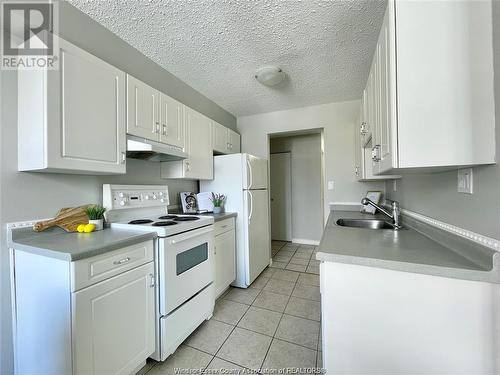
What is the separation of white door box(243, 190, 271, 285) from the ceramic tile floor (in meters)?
0.22

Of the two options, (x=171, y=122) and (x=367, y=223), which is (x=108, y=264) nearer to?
(x=171, y=122)

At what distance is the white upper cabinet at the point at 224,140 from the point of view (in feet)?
8.86

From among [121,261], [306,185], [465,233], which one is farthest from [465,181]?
[306,185]

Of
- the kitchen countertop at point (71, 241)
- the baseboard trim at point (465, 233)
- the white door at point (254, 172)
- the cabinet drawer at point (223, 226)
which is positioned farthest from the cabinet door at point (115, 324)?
the baseboard trim at point (465, 233)

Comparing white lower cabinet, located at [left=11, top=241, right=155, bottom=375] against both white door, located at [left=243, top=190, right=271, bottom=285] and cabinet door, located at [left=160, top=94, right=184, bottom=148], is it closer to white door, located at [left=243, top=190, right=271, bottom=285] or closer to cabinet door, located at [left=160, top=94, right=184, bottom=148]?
cabinet door, located at [left=160, top=94, right=184, bottom=148]

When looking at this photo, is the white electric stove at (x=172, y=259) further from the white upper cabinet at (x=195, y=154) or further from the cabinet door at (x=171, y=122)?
the cabinet door at (x=171, y=122)

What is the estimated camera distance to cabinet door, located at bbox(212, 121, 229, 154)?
268cm

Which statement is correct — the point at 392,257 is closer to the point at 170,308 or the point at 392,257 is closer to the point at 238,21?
the point at 170,308

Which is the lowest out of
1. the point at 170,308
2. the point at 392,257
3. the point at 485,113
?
the point at 170,308

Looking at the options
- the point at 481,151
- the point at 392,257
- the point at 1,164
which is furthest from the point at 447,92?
the point at 1,164

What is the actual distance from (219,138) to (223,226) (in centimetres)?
118

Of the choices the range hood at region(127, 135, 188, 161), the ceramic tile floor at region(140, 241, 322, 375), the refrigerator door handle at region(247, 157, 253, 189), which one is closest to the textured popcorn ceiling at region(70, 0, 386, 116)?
the range hood at region(127, 135, 188, 161)

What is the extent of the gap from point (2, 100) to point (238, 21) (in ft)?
5.01

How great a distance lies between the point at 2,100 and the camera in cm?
119
